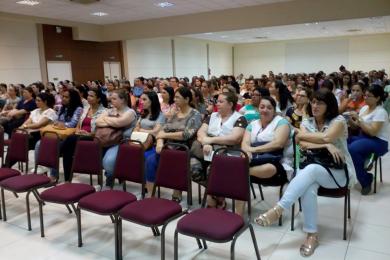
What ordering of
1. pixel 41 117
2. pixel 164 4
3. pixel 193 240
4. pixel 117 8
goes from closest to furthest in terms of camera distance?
pixel 193 240
pixel 41 117
pixel 164 4
pixel 117 8

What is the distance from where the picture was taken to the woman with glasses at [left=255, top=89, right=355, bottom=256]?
255 centimetres

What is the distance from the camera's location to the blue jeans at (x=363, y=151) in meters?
3.56

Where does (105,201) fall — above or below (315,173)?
below

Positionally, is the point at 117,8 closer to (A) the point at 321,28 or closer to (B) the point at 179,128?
(B) the point at 179,128

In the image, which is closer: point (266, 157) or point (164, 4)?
point (266, 157)

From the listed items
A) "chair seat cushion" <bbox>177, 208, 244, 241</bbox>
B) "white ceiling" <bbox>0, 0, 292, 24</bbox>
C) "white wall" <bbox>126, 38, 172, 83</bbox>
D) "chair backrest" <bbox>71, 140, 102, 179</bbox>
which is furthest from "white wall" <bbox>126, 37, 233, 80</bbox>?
"chair seat cushion" <bbox>177, 208, 244, 241</bbox>

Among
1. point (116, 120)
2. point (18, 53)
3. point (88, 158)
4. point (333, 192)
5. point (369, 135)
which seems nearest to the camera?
point (333, 192)

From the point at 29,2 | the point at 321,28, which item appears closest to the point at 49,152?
the point at 29,2

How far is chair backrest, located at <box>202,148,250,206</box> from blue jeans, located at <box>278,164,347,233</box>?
1.32 ft

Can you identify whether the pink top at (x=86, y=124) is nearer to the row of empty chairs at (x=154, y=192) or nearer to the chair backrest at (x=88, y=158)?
the row of empty chairs at (x=154, y=192)

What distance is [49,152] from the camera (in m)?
3.34

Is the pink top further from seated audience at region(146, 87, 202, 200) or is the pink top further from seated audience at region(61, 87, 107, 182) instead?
seated audience at region(146, 87, 202, 200)

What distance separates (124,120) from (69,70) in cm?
945

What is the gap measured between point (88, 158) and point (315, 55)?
20072mm
